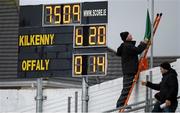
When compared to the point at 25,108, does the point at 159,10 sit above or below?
above

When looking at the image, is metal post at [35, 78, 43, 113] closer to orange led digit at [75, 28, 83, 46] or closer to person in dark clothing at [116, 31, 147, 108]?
orange led digit at [75, 28, 83, 46]

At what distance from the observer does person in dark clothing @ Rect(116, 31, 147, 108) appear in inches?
567

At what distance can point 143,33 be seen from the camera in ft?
57.2

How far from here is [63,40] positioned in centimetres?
1711

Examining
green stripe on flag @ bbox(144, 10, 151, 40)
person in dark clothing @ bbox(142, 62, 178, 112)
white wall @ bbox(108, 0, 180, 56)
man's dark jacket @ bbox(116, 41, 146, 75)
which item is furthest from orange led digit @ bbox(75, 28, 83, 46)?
person in dark clothing @ bbox(142, 62, 178, 112)

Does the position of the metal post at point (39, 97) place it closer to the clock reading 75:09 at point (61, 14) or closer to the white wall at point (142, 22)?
the clock reading 75:09 at point (61, 14)

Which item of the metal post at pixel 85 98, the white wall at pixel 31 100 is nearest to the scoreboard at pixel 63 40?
the white wall at pixel 31 100

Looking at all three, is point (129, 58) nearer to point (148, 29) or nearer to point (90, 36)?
point (148, 29)

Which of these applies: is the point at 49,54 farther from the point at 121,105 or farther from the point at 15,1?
the point at 15,1

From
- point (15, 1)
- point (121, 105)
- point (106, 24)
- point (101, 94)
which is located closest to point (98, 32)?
point (106, 24)

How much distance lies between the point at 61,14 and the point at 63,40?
0.59m

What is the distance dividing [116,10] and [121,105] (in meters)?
3.95

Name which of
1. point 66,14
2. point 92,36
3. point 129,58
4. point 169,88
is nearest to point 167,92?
point 169,88

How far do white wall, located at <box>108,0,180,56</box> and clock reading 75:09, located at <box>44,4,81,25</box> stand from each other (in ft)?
3.44
